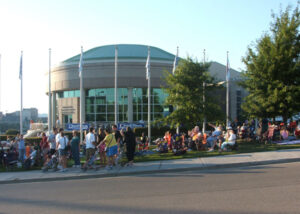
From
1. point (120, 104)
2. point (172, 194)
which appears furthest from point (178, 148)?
point (120, 104)

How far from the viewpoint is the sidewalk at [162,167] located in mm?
12156

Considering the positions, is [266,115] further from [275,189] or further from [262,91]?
[275,189]

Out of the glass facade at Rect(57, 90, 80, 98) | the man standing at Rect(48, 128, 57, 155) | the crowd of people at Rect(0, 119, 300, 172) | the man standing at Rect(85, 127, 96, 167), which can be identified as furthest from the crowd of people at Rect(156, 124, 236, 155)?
the glass facade at Rect(57, 90, 80, 98)

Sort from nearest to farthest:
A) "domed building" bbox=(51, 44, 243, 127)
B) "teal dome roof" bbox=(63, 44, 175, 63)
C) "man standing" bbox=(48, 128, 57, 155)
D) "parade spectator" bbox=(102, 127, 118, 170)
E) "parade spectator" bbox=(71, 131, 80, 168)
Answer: "parade spectator" bbox=(102, 127, 118, 170)
"parade spectator" bbox=(71, 131, 80, 168)
"man standing" bbox=(48, 128, 57, 155)
"domed building" bbox=(51, 44, 243, 127)
"teal dome roof" bbox=(63, 44, 175, 63)

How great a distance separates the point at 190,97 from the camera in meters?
20.1

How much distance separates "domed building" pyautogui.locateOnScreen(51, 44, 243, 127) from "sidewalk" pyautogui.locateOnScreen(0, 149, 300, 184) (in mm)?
24720

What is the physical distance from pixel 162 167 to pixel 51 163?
4.89 meters

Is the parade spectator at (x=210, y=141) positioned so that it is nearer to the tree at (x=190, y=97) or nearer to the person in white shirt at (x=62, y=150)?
the tree at (x=190, y=97)

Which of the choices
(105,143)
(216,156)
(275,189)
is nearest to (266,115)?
(216,156)

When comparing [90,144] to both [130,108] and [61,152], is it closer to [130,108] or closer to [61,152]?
[61,152]

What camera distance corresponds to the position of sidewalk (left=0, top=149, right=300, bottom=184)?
12.2 metres

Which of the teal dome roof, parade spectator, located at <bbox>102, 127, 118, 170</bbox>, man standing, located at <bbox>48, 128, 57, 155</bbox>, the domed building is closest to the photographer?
parade spectator, located at <bbox>102, 127, 118, 170</bbox>

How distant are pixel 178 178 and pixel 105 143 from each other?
12.8 feet

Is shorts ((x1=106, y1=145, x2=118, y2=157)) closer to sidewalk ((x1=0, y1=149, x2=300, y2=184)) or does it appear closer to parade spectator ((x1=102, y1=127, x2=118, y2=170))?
parade spectator ((x1=102, y1=127, x2=118, y2=170))
